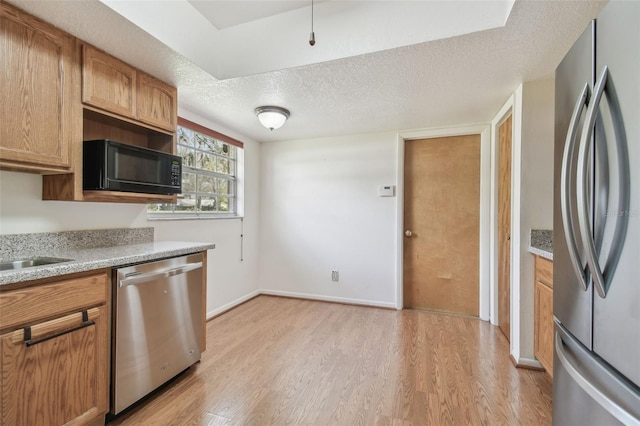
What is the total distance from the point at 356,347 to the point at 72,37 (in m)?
2.94

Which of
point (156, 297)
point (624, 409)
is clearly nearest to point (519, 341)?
point (624, 409)

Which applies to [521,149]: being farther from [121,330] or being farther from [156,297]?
[121,330]

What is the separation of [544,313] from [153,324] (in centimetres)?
260

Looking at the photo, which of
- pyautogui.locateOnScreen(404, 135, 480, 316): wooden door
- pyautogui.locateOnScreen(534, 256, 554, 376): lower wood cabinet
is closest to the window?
pyautogui.locateOnScreen(404, 135, 480, 316): wooden door

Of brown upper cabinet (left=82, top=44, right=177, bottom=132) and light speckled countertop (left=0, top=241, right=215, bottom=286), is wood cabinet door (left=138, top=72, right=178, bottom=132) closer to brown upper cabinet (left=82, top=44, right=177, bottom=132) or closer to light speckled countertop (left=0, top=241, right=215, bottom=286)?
brown upper cabinet (left=82, top=44, right=177, bottom=132)

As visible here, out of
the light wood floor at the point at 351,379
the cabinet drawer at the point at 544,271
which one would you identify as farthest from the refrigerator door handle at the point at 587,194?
the light wood floor at the point at 351,379

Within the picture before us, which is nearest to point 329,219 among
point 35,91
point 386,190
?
point 386,190

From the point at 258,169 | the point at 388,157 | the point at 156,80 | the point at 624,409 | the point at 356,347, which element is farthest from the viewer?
the point at 258,169

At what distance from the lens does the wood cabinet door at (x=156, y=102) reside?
2088mm

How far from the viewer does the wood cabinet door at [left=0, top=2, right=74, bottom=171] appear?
144cm

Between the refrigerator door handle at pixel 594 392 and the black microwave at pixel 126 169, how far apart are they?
2.41 m

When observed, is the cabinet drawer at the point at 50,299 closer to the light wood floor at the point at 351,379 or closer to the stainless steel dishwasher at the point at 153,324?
the stainless steel dishwasher at the point at 153,324

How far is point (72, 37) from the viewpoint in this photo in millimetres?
1689

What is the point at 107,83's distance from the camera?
1.87m
